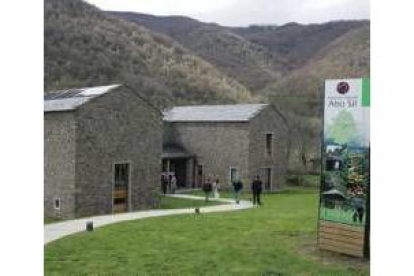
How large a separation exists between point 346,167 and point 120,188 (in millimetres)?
12476

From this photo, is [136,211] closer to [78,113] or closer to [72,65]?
[78,113]

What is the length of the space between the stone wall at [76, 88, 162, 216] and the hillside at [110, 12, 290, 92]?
6022cm

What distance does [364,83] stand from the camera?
36.4 feet

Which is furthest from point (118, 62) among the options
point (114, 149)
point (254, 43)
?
point (254, 43)

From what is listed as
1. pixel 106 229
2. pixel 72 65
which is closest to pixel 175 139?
pixel 106 229

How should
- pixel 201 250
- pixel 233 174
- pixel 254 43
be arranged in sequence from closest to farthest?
pixel 201 250, pixel 233 174, pixel 254 43

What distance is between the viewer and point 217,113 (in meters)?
35.0

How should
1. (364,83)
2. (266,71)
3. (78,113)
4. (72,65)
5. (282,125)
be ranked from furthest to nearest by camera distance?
1. (266,71)
2. (72,65)
3. (282,125)
4. (78,113)
5. (364,83)

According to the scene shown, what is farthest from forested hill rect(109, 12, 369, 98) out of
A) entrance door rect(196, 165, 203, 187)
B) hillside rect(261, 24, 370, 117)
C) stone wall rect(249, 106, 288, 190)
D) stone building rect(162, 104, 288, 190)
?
entrance door rect(196, 165, 203, 187)

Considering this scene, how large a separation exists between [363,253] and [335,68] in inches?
2369

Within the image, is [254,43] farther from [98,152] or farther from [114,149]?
[98,152]

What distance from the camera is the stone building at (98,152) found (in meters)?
20.7

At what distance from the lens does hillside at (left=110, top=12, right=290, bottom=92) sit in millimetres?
90375

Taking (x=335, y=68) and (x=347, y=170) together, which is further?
(x=335, y=68)
